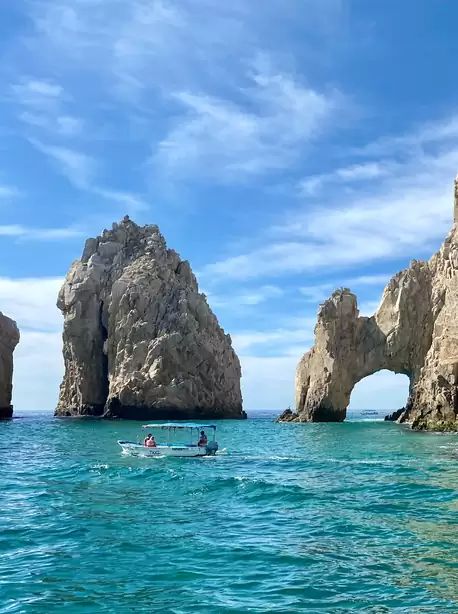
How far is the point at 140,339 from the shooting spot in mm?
111375

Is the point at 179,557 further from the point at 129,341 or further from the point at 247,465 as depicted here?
the point at 129,341

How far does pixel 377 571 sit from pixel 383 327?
82.2m

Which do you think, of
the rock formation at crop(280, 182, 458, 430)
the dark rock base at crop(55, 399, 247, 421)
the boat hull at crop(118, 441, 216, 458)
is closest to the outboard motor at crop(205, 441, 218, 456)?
the boat hull at crop(118, 441, 216, 458)

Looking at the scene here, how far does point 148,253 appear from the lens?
121938 millimetres

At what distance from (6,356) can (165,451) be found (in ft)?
244

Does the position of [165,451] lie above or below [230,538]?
above

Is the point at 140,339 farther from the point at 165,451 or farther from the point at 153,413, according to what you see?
the point at 165,451

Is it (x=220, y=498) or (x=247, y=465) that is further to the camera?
(x=247, y=465)

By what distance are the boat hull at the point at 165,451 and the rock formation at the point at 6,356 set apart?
70.7 metres

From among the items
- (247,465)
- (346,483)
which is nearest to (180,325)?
(247,465)

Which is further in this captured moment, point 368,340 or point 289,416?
point 289,416

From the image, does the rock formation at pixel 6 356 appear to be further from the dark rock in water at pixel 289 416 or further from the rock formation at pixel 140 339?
the dark rock in water at pixel 289 416

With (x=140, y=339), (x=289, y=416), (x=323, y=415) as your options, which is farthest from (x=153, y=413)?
(x=323, y=415)

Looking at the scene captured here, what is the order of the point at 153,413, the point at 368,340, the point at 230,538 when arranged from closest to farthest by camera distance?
the point at 230,538 → the point at 368,340 → the point at 153,413
